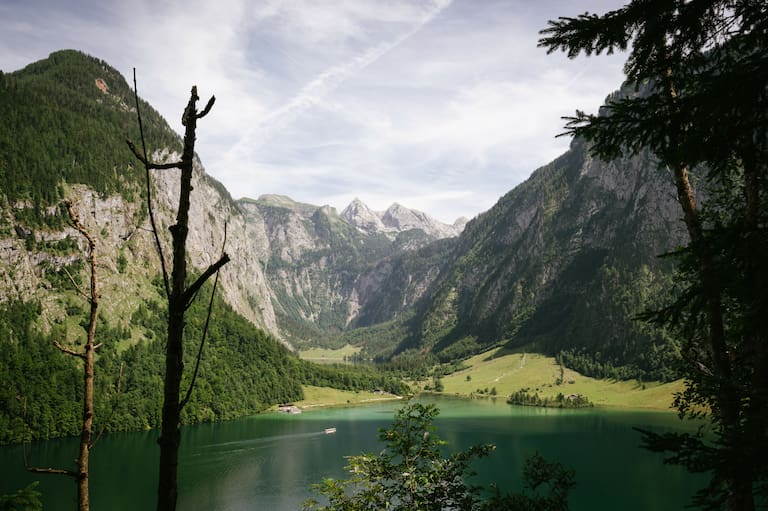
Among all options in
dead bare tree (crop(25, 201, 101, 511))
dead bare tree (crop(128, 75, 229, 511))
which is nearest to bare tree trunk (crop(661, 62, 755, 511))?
dead bare tree (crop(128, 75, 229, 511))

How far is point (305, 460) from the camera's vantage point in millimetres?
103688

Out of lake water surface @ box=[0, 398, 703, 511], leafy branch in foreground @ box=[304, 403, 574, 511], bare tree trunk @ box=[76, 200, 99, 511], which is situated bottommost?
lake water surface @ box=[0, 398, 703, 511]

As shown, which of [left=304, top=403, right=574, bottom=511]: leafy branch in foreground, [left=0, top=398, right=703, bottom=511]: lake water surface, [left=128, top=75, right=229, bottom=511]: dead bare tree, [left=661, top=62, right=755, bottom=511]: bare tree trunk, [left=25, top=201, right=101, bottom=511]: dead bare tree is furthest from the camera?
[left=0, top=398, right=703, bottom=511]: lake water surface

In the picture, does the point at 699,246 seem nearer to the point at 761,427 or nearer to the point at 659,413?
the point at 761,427

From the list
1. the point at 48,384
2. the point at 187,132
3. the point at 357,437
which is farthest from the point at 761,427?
the point at 48,384

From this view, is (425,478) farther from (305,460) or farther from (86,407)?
(305,460)

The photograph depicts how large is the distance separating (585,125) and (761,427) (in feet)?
22.8

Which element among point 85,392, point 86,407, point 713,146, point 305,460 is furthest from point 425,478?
point 305,460

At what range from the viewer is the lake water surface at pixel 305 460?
75375 millimetres

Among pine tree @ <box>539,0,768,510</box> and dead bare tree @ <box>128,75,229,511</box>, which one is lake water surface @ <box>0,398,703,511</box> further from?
pine tree @ <box>539,0,768,510</box>

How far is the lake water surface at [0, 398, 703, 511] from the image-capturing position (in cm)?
7538

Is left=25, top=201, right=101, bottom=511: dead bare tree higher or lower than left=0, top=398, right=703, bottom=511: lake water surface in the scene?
higher

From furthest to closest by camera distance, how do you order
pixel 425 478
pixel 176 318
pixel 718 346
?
1. pixel 425 478
2. pixel 718 346
3. pixel 176 318

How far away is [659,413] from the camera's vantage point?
534ft
